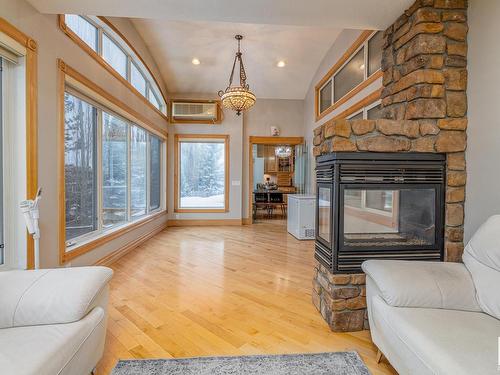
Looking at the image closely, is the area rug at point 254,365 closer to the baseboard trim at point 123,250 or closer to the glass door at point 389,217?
the glass door at point 389,217

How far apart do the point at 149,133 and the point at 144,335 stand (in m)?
4.03

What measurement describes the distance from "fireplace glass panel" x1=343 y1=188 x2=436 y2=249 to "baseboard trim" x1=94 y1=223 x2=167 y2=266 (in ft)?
9.58

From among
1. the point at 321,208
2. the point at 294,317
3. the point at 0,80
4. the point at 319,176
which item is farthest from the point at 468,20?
the point at 0,80

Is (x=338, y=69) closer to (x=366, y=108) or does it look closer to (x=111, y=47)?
(x=366, y=108)

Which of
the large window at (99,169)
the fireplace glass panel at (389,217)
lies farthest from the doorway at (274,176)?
the fireplace glass panel at (389,217)

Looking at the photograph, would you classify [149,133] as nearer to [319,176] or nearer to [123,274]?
[123,274]

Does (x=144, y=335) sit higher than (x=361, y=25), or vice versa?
(x=361, y=25)

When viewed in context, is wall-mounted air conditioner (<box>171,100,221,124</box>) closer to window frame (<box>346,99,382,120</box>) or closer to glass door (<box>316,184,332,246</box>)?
window frame (<box>346,99,382,120</box>)

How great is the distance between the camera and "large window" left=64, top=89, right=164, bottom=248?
9.00 ft

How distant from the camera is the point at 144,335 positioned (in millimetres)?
A: 1881

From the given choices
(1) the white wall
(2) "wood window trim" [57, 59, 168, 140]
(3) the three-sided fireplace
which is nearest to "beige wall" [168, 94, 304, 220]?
(2) "wood window trim" [57, 59, 168, 140]

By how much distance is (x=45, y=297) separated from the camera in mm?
1256

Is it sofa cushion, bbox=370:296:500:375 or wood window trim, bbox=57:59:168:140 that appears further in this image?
wood window trim, bbox=57:59:168:140

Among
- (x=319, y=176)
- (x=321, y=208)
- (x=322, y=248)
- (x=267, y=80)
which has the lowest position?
(x=322, y=248)
